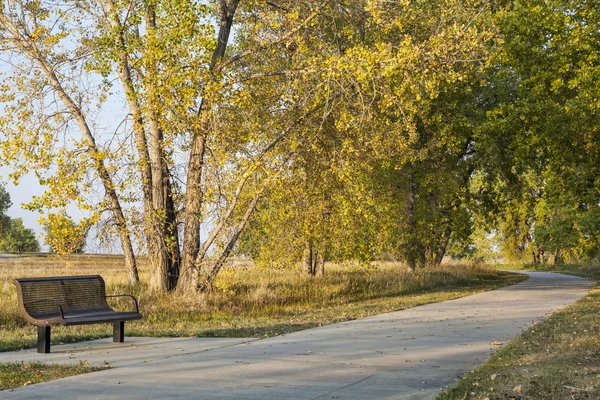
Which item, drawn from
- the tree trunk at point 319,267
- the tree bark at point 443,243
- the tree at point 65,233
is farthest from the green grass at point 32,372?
the tree bark at point 443,243

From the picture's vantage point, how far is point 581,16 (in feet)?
75.3

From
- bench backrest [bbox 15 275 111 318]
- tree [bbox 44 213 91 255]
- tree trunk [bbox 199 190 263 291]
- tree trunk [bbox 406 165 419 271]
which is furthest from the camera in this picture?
tree trunk [bbox 406 165 419 271]

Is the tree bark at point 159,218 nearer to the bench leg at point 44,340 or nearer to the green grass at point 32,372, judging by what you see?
the bench leg at point 44,340

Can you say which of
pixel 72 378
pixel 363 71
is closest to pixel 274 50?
pixel 363 71

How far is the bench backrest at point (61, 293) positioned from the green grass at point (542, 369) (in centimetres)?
590

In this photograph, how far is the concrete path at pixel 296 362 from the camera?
22.7ft

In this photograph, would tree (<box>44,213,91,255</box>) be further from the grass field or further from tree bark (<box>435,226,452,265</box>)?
tree bark (<box>435,226,452,265</box>)

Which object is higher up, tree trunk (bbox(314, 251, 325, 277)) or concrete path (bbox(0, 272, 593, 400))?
tree trunk (bbox(314, 251, 325, 277))

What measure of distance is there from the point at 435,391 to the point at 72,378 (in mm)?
3669

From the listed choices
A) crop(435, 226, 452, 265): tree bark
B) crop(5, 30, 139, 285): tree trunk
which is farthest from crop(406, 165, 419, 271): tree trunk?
crop(5, 30, 139, 285): tree trunk

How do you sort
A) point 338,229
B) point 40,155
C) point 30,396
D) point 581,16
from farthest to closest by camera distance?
point 581,16
point 338,229
point 40,155
point 30,396

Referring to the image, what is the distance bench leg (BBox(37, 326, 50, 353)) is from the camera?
32.4 feet

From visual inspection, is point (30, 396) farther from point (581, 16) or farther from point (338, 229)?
point (581, 16)

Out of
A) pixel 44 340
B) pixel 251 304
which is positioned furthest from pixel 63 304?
pixel 251 304
